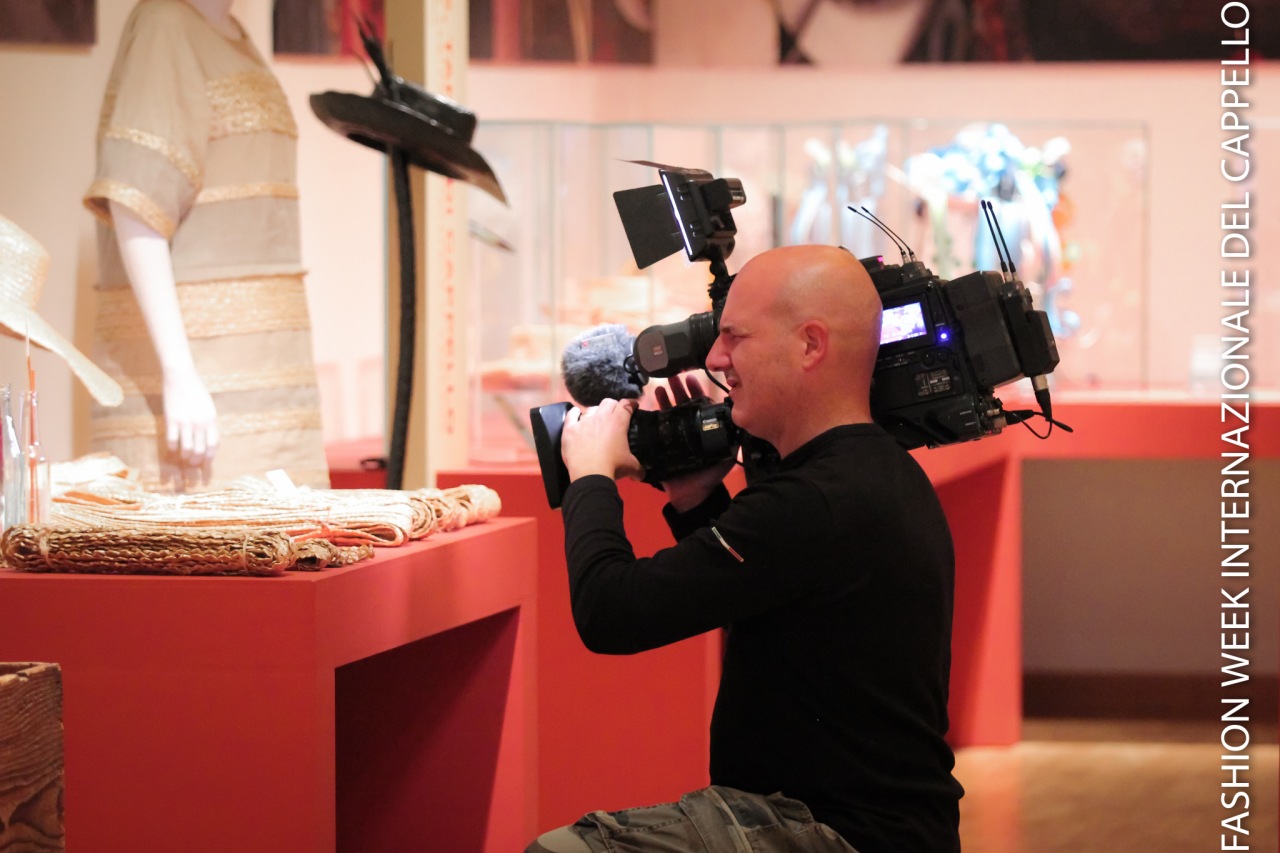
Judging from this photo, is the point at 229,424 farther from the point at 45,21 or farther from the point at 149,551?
the point at 45,21

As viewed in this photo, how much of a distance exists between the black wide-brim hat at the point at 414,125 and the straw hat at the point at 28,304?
0.49 m

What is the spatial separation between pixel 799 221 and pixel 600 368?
108 inches

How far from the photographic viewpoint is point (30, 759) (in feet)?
3.76

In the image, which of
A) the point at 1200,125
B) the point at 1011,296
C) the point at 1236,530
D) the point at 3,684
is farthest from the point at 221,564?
the point at 1200,125

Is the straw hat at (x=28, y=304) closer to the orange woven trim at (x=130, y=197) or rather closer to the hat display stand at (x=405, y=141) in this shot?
the orange woven trim at (x=130, y=197)

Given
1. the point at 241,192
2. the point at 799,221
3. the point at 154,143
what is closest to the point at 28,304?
the point at 154,143

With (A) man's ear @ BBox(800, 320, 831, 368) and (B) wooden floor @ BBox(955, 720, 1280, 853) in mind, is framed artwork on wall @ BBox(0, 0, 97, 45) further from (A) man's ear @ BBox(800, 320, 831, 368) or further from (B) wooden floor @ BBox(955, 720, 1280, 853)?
(B) wooden floor @ BBox(955, 720, 1280, 853)

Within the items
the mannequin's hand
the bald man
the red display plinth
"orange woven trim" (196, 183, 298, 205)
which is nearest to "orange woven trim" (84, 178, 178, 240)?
"orange woven trim" (196, 183, 298, 205)

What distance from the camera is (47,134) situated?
313cm

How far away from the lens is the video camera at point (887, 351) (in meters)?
1.65

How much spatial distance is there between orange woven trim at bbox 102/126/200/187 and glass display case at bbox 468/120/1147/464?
97cm

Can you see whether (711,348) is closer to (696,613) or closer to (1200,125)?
(696,613)

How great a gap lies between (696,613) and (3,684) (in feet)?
2.16

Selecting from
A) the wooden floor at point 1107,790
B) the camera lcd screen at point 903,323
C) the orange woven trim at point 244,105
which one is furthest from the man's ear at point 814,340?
the wooden floor at point 1107,790
